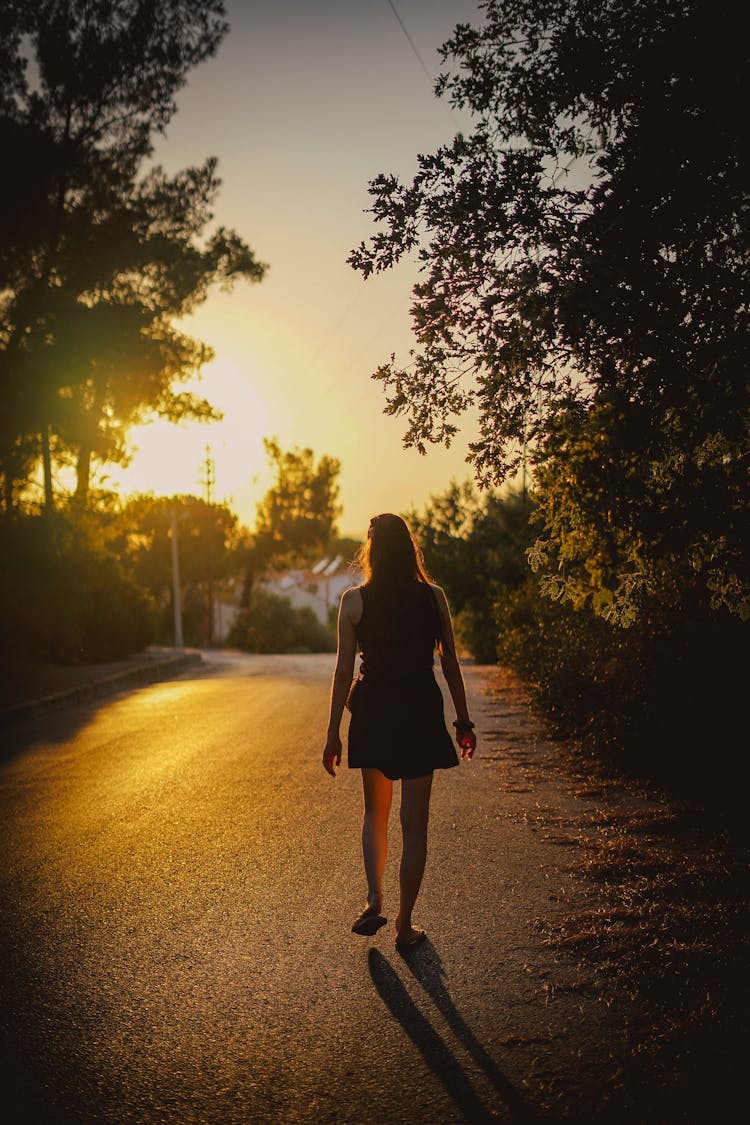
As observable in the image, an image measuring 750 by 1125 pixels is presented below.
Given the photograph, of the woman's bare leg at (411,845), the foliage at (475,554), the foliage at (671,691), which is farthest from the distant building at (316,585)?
the woman's bare leg at (411,845)

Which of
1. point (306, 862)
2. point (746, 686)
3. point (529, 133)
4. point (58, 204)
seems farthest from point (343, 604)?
point (58, 204)

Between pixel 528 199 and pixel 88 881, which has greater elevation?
pixel 528 199

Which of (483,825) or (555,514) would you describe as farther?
(555,514)

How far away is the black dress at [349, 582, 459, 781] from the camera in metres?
4.72

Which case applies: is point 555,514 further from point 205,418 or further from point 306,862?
point 205,418

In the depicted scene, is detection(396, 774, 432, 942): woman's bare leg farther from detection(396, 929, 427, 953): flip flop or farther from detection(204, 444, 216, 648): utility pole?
detection(204, 444, 216, 648): utility pole

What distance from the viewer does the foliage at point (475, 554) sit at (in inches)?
1236

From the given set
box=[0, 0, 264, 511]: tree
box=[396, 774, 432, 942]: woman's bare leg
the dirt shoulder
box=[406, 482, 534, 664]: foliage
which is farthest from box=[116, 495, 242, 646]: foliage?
box=[396, 774, 432, 942]: woman's bare leg

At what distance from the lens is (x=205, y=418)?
104 feet

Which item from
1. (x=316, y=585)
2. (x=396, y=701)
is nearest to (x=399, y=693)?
(x=396, y=701)

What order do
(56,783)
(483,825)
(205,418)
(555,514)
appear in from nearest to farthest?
(483,825) < (555,514) < (56,783) < (205,418)

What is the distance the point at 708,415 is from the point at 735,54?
1.94 m

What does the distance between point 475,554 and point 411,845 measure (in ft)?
94.2

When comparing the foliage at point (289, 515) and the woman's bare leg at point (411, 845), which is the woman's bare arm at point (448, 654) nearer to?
the woman's bare leg at point (411, 845)
